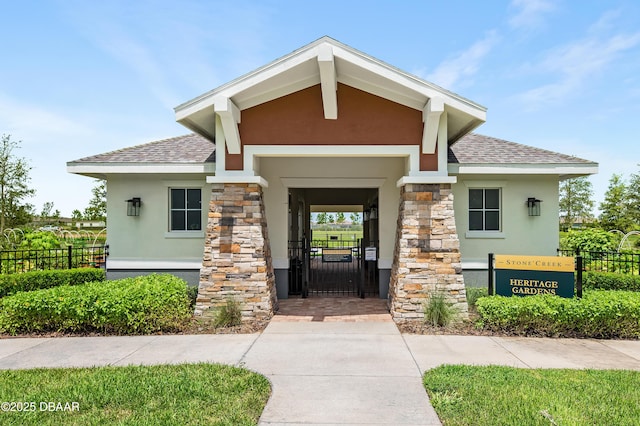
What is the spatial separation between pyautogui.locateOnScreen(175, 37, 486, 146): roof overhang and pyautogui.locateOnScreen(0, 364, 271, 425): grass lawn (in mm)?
4726

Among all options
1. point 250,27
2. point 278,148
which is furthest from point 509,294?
point 250,27

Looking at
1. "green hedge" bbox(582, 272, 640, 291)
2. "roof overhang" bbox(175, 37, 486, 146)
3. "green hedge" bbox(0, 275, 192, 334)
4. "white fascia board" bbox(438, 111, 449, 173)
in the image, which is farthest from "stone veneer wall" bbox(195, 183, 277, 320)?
"green hedge" bbox(582, 272, 640, 291)

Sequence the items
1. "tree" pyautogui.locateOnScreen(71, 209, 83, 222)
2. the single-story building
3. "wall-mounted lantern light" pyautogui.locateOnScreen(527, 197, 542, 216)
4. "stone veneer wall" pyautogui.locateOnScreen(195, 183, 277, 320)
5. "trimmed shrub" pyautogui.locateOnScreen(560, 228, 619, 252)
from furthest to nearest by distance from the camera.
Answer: "tree" pyautogui.locateOnScreen(71, 209, 83, 222)
"trimmed shrub" pyautogui.locateOnScreen(560, 228, 619, 252)
"wall-mounted lantern light" pyautogui.locateOnScreen(527, 197, 542, 216)
"stone veneer wall" pyautogui.locateOnScreen(195, 183, 277, 320)
the single-story building

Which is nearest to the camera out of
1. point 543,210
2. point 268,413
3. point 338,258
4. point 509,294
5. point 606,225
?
point 268,413

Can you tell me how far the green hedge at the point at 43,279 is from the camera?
9.42m

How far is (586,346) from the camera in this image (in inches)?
261

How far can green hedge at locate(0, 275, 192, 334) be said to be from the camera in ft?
23.3

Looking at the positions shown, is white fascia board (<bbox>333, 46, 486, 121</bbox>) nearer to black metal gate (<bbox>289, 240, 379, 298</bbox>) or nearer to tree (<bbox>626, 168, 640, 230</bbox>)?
black metal gate (<bbox>289, 240, 379, 298</bbox>)

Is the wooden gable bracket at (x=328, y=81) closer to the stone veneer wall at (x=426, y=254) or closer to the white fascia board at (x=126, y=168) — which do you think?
the stone veneer wall at (x=426, y=254)

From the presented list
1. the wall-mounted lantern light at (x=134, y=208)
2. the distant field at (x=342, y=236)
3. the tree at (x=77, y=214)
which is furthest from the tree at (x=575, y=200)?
the tree at (x=77, y=214)

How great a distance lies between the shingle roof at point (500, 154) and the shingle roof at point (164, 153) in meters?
6.51

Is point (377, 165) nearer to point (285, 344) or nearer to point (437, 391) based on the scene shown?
point (285, 344)

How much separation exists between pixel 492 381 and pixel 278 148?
580cm

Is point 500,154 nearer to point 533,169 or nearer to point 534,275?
point 533,169
